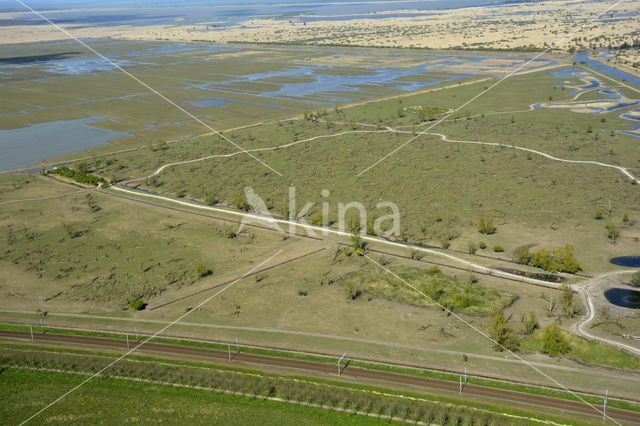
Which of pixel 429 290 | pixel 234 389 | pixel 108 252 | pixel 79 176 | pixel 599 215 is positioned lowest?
pixel 234 389

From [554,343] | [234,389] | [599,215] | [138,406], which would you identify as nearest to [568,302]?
[554,343]

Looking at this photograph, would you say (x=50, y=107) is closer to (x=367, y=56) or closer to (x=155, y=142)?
(x=155, y=142)

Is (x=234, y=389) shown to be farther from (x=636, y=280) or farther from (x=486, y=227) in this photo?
(x=636, y=280)

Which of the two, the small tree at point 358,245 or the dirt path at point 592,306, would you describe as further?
the small tree at point 358,245

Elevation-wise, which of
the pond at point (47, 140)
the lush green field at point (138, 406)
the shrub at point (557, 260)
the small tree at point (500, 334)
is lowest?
the lush green field at point (138, 406)

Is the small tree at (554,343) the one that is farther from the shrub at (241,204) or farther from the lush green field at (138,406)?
the shrub at (241,204)

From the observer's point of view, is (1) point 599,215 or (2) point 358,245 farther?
(1) point 599,215

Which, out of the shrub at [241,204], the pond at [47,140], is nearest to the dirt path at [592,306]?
the shrub at [241,204]
